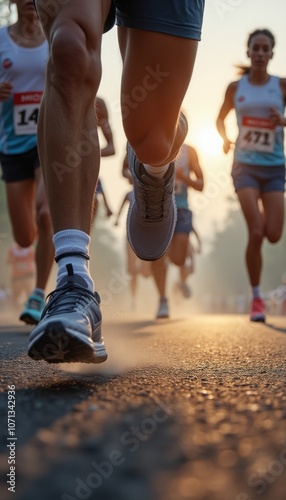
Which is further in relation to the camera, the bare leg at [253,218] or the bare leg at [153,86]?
the bare leg at [253,218]

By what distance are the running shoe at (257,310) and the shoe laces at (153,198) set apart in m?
3.36

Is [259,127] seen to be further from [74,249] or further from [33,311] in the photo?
[74,249]

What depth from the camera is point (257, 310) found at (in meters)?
6.13

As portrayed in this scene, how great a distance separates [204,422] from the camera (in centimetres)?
105

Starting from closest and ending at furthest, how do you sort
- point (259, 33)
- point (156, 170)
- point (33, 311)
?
1. point (156, 170)
2. point (33, 311)
3. point (259, 33)

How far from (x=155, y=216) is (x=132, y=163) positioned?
247mm

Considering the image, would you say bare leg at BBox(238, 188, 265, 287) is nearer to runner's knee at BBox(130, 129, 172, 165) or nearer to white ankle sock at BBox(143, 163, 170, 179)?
white ankle sock at BBox(143, 163, 170, 179)

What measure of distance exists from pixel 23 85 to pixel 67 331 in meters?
3.63

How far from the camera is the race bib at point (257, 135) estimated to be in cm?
625

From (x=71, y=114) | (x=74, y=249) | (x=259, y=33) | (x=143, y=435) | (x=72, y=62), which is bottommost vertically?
(x=143, y=435)

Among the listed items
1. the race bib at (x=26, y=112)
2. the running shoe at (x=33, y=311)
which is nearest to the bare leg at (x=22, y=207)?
the race bib at (x=26, y=112)

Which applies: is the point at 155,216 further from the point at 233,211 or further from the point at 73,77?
the point at 233,211

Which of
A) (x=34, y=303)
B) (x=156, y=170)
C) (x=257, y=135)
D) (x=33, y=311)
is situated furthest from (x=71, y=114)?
(x=257, y=135)

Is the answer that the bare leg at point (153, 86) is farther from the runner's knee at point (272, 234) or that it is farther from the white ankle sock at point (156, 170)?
the runner's knee at point (272, 234)
